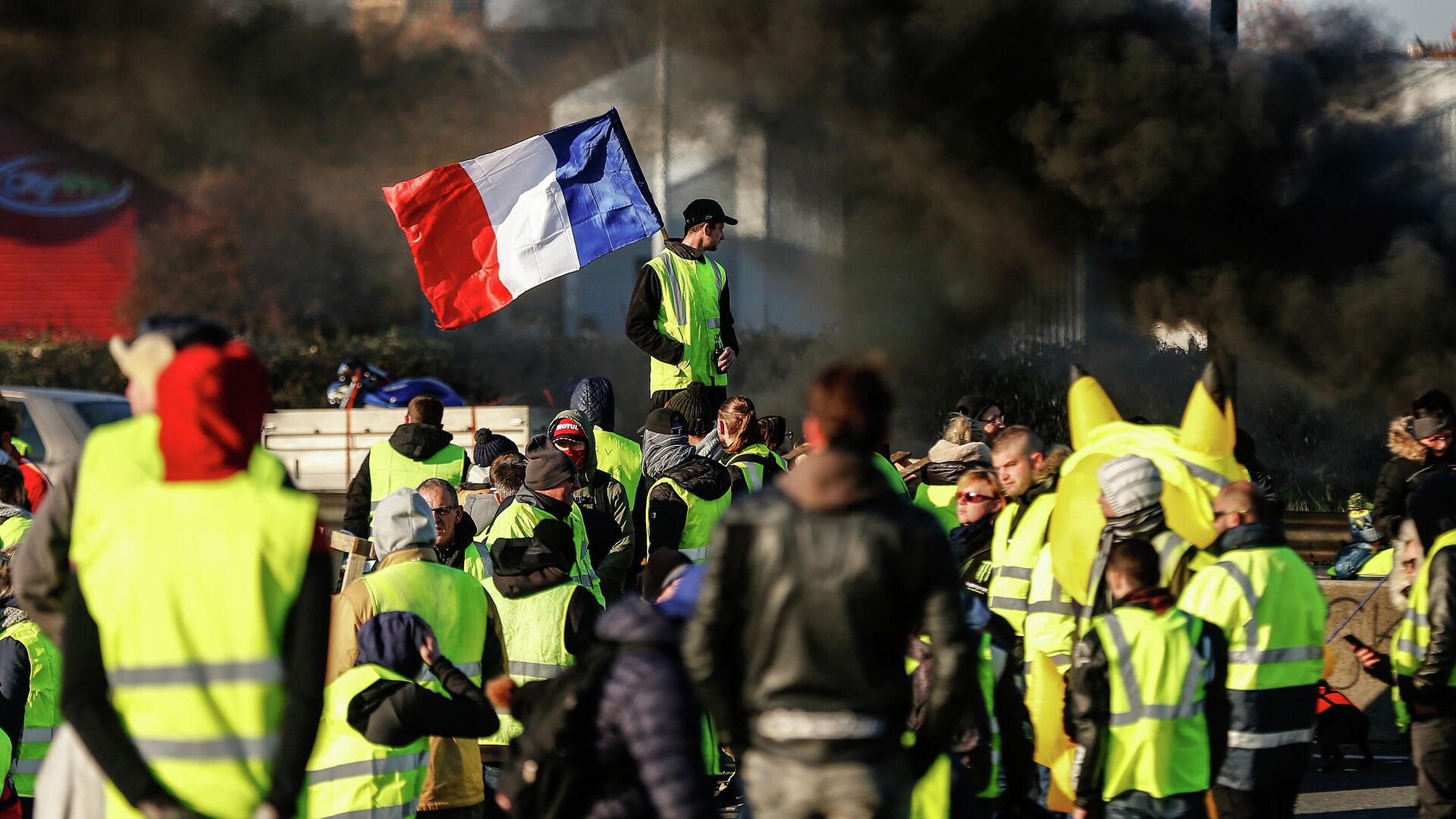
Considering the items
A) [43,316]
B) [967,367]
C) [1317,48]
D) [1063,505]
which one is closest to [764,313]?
[967,367]

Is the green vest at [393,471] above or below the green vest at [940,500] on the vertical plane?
above

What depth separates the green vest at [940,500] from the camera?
7074mm

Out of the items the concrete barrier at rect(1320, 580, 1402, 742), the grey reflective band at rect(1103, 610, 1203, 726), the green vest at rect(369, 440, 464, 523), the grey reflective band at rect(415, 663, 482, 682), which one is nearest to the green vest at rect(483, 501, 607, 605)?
the grey reflective band at rect(415, 663, 482, 682)

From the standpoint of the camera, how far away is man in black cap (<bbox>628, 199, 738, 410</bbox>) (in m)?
7.76

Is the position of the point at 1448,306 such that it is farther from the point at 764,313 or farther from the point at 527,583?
the point at 527,583

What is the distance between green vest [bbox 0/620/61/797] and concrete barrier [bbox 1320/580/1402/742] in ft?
20.6

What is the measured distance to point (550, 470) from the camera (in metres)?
5.91

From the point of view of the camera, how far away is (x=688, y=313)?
7.86 m

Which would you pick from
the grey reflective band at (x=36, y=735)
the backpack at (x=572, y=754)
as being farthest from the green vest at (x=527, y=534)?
the backpack at (x=572, y=754)

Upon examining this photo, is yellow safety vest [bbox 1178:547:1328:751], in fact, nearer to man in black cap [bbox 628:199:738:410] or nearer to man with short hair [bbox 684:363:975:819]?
man with short hair [bbox 684:363:975:819]

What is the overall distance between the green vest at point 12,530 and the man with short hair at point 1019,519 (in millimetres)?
3693

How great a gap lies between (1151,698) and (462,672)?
1968 mm

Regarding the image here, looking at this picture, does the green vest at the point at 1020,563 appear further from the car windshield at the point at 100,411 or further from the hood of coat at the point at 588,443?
the car windshield at the point at 100,411

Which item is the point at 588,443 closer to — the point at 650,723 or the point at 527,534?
the point at 527,534
